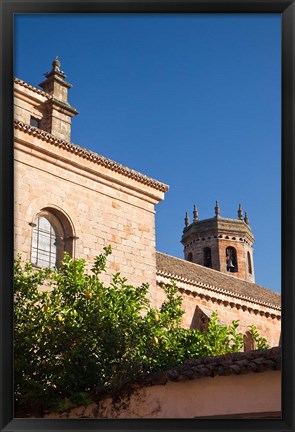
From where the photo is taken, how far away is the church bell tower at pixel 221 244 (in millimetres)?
A: 35594

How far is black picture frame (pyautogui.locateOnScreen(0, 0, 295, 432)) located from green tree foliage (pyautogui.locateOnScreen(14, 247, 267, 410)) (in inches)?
102

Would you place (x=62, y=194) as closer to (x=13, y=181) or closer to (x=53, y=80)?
(x=53, y=80)

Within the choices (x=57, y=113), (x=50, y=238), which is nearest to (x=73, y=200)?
(x=50, y=238)

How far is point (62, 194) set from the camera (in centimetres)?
1144

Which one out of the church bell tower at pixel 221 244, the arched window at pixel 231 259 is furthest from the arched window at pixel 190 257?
the arched window at pixel 231 259

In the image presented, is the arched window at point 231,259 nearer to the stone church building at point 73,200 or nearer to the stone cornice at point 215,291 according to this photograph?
the stone cornice at point 215,291

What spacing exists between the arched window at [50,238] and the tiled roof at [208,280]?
338cm

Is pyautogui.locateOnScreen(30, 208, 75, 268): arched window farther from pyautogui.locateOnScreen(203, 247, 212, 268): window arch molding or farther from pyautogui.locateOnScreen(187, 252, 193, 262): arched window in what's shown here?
pyautogui.locateOnScreen(187, 252, 193, 262): arched window

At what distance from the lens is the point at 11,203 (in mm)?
3758

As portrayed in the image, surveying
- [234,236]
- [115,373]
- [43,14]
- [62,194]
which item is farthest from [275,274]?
[234,236]

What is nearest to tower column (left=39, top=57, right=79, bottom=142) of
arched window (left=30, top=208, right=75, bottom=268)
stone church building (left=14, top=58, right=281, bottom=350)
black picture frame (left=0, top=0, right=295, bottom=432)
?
stone church building (left=14, top=58, right=281, bottom=350)

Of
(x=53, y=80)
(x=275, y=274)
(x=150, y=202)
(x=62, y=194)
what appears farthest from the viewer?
(x=53, y=80)

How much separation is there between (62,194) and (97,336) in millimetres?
4316

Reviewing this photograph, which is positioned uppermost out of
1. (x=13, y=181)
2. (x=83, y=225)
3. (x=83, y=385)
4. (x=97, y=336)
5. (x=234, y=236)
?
(x=234, y=236)
